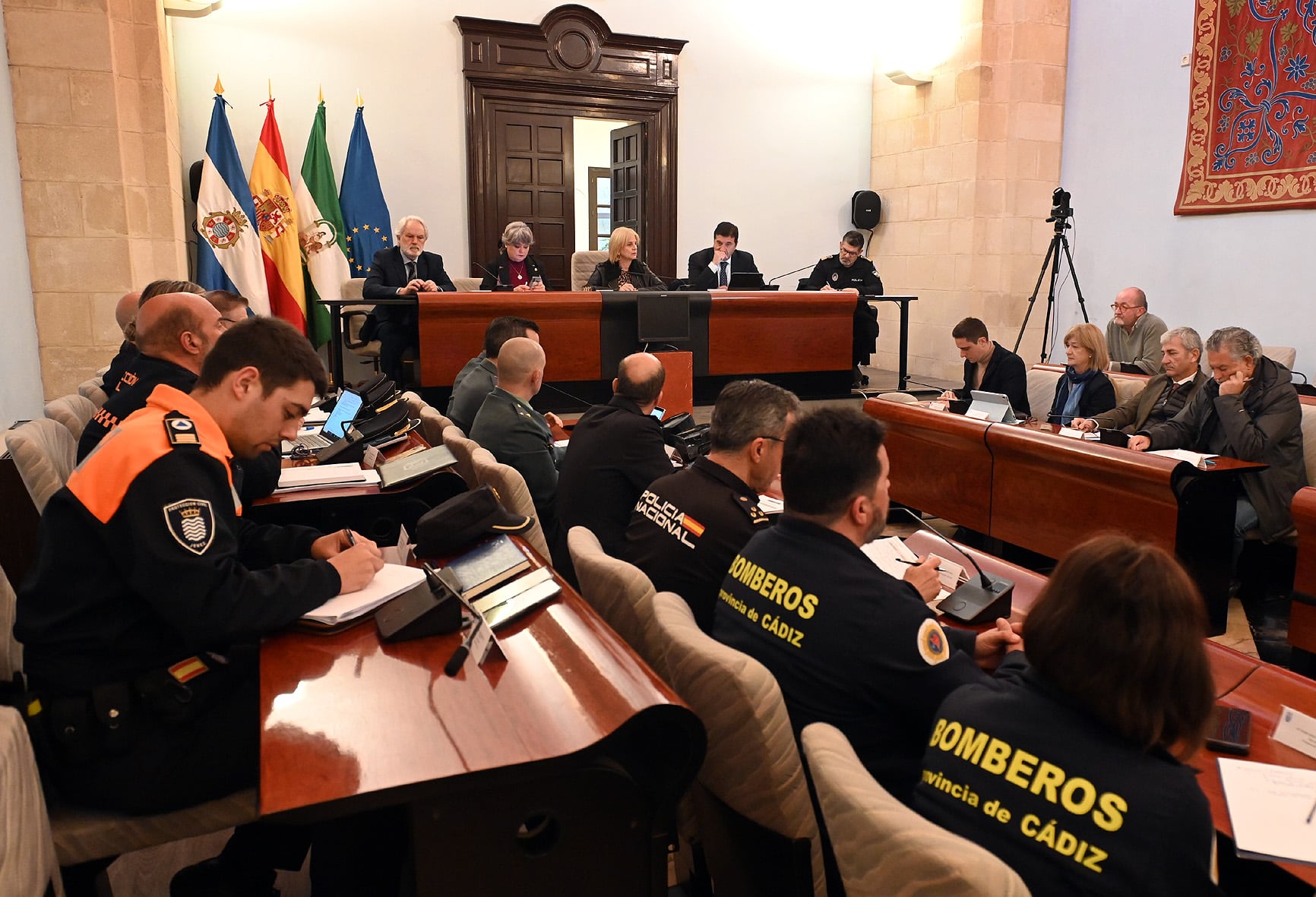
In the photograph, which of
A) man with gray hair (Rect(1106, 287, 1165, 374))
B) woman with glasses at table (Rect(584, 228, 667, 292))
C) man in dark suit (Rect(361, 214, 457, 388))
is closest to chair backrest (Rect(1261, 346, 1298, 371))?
man with gray hair (Rect(1106, 287, 1165, 374))

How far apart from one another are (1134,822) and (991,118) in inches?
307

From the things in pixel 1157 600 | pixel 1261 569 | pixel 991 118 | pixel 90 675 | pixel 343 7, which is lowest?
pixel 1261 569

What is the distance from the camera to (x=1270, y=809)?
3.84 feet

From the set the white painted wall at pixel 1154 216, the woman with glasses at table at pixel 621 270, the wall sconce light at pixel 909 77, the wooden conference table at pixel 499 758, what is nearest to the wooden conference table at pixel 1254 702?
the wooden conference table at pixel 499 758

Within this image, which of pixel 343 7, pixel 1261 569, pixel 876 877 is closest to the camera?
pixel 876 877

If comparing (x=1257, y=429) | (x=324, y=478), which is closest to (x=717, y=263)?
(x=1257, y=429)

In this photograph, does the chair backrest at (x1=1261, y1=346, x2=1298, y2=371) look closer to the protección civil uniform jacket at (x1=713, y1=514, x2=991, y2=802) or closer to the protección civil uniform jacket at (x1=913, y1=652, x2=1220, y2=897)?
the protección civil uniform jacket at (x1=713, y1=514, x2=991, y2=802)

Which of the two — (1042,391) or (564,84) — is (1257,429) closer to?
(1042,391)

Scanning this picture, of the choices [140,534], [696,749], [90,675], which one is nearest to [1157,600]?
[696,749]

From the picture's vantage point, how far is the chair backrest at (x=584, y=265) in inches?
271

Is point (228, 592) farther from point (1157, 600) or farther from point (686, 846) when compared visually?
point (1157, 600)

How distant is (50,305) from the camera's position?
5355mm

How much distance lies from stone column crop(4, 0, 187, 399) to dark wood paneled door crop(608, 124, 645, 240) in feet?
12.7

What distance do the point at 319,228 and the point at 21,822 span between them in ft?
21.4
